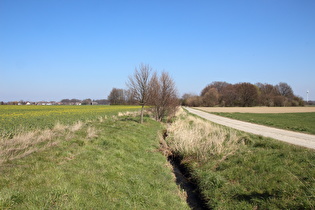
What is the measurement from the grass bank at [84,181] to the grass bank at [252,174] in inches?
53.5

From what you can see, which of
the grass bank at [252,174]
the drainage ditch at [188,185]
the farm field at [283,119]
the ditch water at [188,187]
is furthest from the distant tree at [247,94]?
the ditch water at [188,187]

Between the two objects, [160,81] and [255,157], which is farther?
[160,81]

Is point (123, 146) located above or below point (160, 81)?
below

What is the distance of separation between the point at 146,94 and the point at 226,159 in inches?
541

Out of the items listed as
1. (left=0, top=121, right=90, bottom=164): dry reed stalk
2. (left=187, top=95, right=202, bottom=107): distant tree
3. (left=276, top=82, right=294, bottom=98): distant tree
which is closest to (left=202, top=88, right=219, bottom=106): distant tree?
(left=187, top=95, right=202, bottom=107): distant tree

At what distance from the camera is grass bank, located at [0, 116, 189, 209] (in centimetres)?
474

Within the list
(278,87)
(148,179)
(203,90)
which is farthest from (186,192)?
(203,90)

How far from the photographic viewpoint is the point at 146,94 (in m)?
22.2

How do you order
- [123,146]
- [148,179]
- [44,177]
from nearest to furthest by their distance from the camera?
[44,177] < [148,179] < [123,146]

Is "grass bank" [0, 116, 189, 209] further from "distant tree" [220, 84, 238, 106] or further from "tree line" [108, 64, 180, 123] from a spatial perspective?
"distant tree" [220, 84, 238, 106]

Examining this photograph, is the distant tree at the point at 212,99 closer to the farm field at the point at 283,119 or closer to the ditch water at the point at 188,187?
the farm field at the point at 283,119

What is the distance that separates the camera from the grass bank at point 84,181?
4.74 m

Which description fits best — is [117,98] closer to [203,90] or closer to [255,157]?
[203,90]

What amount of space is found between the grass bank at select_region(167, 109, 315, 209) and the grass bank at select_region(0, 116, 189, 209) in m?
1.36
